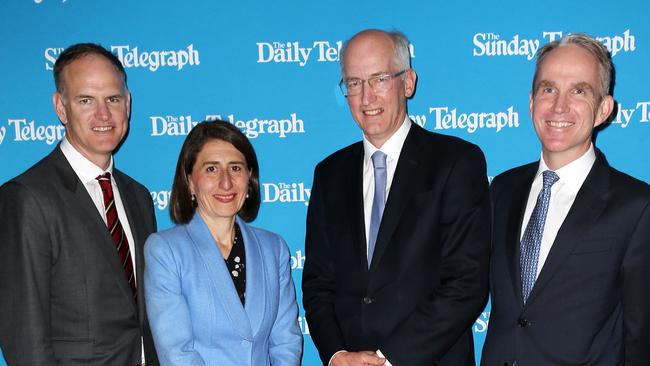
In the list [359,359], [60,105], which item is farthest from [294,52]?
[359,359]

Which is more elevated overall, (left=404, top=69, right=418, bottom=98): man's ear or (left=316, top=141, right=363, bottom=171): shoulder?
(left=404, top=69, right=418, bottom=98): man's ear

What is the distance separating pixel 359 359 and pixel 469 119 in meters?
1.48

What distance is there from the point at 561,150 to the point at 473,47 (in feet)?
3.42

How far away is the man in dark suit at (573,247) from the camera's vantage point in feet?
7.06

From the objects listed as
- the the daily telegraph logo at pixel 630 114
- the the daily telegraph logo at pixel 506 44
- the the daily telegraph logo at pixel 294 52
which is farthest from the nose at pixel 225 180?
the the daily telegraph logo at pixel 630 114

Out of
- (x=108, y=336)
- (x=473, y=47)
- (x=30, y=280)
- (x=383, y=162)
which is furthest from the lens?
(x=473, y=47)

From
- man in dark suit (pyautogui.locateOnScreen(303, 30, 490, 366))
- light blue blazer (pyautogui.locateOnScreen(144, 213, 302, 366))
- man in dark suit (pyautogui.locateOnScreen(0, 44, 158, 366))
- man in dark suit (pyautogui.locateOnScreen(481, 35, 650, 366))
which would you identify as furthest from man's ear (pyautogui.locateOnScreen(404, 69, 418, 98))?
man in dark suit (pyautogui.locateOnScreen(0, 44, 158, 366))

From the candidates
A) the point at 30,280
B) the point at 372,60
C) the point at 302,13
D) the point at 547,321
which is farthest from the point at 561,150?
the point at 30,280

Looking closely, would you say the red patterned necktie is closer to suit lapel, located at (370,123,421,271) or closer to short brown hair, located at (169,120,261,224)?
short brown hair, located at (169,120,261,224)

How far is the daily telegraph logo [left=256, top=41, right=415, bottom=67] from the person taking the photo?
3.20 meters

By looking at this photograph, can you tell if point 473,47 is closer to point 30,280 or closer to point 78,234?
point 78,234

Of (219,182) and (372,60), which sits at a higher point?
(372,60)

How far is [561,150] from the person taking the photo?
2.27 m

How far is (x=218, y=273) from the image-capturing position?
2354mm
